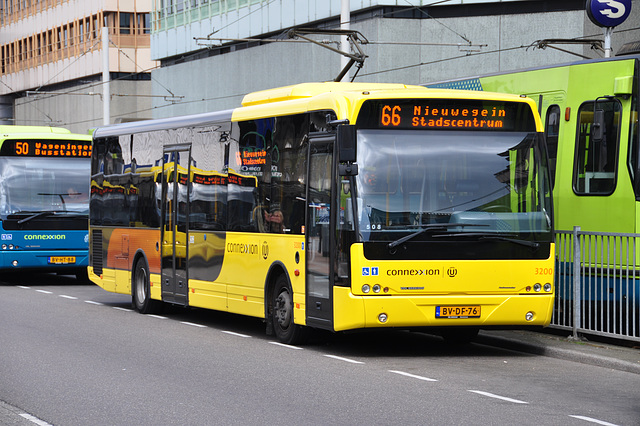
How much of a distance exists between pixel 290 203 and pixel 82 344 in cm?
287

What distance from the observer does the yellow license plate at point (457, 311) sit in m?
12.6

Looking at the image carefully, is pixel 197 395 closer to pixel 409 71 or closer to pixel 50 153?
pixel 50 153

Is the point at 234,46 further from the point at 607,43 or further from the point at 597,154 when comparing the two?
the point at 597,154

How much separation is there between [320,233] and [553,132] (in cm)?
388

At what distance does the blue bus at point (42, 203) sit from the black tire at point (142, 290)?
6464 mm

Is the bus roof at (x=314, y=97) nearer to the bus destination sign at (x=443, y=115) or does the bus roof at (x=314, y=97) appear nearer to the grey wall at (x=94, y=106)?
the bus destination sign at (x=443, y=115)

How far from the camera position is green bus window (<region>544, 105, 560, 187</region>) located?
15.2 meters

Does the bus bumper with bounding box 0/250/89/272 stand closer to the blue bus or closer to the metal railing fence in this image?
the blue bus

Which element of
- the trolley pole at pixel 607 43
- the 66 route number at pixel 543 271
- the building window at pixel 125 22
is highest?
the building window at pixel 125 22

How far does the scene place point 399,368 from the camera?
12.0m

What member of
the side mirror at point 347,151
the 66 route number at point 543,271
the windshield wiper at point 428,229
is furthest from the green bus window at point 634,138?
the side mirror at point 347,151

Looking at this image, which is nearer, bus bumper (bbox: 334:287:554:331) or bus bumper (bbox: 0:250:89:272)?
bus bumper (bbox: 334:287:554:331)

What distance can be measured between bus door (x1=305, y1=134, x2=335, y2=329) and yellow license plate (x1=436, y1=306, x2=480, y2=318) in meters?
1.14

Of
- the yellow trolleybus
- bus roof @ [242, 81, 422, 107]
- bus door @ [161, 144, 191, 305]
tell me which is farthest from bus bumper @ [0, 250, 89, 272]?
the yellow trolleybus
